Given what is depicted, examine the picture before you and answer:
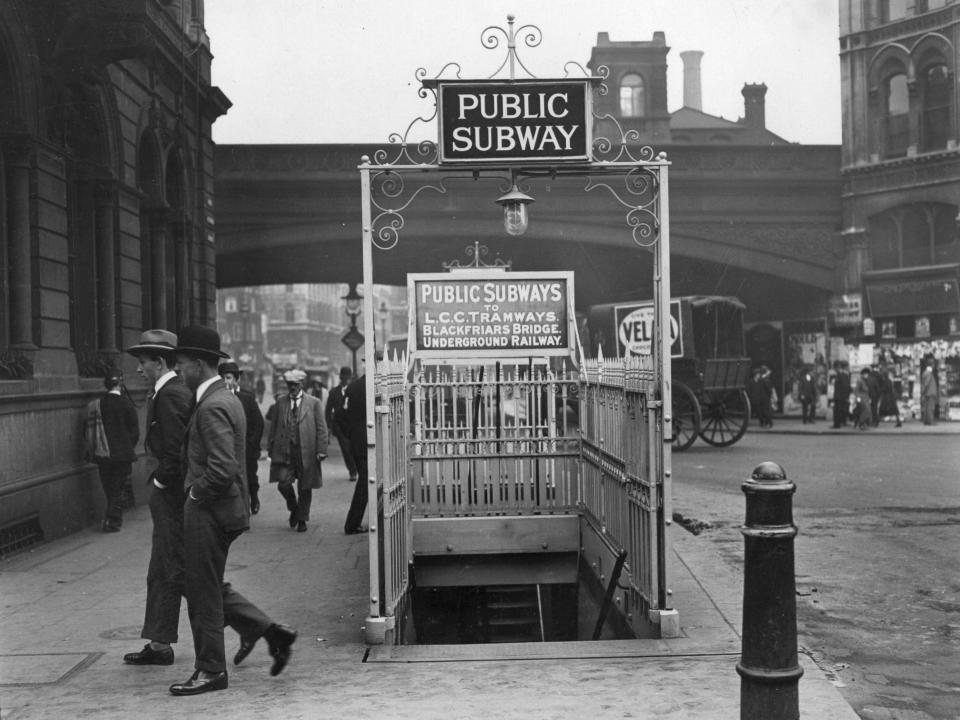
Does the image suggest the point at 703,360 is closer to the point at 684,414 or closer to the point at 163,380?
the point at 684,414

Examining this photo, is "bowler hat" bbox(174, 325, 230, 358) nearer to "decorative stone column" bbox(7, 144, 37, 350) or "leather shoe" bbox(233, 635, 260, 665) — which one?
"leather shoe" bbox(233, 635, 260, 665)

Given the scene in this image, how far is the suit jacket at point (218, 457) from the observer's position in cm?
569

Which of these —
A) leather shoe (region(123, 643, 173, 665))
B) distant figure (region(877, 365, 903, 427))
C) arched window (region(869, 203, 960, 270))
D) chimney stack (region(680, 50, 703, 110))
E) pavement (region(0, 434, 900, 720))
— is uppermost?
chimney stack (region(680, 50, 703, 110))

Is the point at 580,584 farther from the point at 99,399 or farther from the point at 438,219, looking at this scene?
the point at 438,219

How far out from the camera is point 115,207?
1388cm

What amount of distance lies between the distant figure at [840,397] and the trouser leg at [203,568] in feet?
79.8

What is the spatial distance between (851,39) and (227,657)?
27955 millimetres

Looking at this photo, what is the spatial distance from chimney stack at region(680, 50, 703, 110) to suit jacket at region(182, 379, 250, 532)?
58.6m

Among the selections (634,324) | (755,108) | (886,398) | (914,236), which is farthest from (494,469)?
(755,108)

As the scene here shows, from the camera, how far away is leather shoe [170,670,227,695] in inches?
213

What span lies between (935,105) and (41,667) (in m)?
28.0

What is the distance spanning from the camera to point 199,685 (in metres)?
5.46

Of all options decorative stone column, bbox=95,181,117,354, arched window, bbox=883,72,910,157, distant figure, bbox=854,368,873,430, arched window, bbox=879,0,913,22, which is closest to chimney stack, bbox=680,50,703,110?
arched window, bbox=883,72,910,157

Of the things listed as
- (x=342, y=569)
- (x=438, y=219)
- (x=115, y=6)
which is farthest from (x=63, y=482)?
(x=438, y=219)
